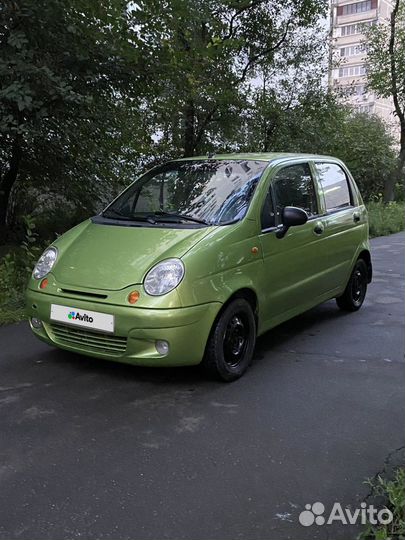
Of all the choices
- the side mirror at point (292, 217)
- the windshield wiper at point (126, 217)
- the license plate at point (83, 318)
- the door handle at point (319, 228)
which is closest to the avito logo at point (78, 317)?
the license plate at point (83, 318)

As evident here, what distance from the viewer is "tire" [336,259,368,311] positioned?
6.20 meters

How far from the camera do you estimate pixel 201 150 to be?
12.3 metres

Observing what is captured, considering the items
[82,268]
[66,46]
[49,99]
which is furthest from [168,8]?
[82,268]

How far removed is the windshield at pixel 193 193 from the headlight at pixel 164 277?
0.63m

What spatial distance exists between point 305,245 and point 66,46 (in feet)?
12.1

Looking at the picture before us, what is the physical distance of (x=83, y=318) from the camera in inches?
151

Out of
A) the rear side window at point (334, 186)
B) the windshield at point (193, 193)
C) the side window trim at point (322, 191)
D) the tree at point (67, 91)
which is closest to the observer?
the windshield at point (193, 193)

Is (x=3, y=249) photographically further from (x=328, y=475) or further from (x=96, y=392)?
(x=328, y=475)

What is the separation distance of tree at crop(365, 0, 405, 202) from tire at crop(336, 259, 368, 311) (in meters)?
15.3

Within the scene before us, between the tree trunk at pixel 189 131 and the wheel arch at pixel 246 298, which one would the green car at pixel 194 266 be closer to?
the wheel arch at pixel 246 298

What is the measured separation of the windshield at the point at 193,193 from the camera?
14.4 ft

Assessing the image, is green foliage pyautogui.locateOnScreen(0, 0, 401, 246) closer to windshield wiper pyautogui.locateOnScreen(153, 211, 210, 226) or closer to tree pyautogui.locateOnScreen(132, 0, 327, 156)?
tree pyautogui.locateOnScreen(132, 0, 327, 156)

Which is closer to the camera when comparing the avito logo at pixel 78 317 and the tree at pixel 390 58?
the avito logo at pixel 78 317

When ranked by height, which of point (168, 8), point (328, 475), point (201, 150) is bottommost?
point (328, 475)
